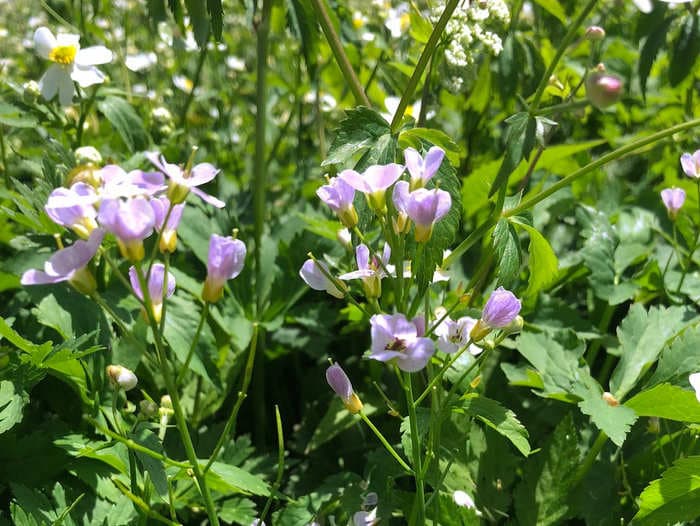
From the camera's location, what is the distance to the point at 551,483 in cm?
129

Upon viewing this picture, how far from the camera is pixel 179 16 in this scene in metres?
1.47

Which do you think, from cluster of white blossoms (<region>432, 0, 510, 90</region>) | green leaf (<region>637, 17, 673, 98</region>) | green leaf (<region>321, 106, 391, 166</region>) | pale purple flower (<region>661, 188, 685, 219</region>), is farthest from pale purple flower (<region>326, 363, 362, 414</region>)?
green leaf (<region>637, 17, 673, 98</region>)

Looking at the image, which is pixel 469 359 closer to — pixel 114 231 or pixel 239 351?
pixel 239 351

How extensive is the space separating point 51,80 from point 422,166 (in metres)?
0.97

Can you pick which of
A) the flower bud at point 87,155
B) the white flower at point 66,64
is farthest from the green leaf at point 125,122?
the flower bud at point 87,155

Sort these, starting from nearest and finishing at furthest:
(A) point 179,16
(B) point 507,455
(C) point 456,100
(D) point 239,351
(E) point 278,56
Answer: (B) point 507,455 → (A) point 179,16 → (D) point 239,351 → (C) point 456,100 → (E) point 278,56

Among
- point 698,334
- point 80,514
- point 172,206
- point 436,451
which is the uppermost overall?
point 172,206

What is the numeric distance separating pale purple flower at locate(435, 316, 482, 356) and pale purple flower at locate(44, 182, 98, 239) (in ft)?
1.54

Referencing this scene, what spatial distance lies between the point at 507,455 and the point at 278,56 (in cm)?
217

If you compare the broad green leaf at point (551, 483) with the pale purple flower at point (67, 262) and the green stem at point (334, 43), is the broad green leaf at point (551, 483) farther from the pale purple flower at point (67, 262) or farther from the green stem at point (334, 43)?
the pale purple flower at point (67, 262)

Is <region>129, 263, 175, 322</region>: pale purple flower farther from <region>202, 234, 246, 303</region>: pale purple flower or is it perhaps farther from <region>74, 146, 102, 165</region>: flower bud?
<region>74, 146, 102, 165</region>: flower bud

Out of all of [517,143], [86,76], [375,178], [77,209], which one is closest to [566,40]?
[517,143]

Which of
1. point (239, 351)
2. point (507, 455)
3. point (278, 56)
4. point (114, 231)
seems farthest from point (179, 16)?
point (278, 56)

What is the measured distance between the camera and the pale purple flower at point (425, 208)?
908 millimetres
